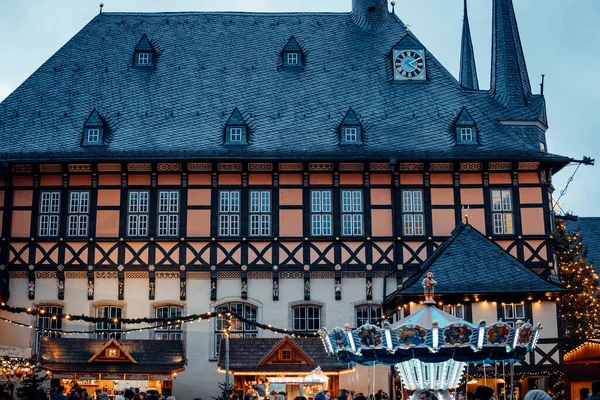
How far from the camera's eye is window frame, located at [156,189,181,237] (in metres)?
32.6

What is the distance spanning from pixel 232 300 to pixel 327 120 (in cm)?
775

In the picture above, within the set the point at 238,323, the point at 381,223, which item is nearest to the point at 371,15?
the point at 381,223

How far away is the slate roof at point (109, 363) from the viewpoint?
30141 millimetres

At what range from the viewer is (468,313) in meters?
30.1

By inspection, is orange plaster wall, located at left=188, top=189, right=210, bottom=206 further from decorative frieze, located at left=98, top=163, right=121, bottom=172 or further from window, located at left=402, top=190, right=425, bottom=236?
window, located at left=402, top=190, right=425, bottom=236

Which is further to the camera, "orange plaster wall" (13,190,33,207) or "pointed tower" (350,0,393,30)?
"pointed tower" (350,0,393,30)

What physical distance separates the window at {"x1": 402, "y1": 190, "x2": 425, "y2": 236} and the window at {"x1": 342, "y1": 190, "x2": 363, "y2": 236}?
1.58 meters

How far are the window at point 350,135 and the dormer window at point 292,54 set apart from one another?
15.7ft

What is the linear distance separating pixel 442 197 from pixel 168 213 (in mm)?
9868

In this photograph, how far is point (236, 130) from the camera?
3350 cm

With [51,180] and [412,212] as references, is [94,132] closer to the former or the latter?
[51,180]

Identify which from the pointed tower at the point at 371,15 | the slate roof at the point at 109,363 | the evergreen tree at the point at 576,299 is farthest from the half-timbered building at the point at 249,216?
the pointed tower at the point at 371,15

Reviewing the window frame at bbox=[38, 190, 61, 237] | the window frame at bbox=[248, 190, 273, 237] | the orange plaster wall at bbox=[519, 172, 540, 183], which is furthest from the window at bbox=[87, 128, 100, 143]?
the orange plaster wall at bbox=[519, 172, 540, 183]

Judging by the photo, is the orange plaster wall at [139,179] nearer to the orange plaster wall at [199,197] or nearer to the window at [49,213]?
the orange plaster wall at [199,197]
